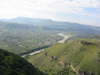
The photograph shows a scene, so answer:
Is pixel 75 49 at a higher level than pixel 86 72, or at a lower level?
higher

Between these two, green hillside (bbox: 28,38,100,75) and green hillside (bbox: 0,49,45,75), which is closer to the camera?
green hillside (bbox: 0,49,45,75)

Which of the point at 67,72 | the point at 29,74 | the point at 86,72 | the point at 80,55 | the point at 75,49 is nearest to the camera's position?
the point at 29,74

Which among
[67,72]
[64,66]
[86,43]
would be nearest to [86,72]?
[67,72]

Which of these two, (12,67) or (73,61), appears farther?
(73,61)

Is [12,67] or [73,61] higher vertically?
[12,67]

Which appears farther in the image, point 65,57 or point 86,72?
point 65,57

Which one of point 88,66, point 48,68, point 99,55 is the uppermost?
point 99,55

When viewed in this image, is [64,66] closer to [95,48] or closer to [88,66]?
[88,66]

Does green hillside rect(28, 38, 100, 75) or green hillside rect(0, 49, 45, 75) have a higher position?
green hillside rect(0, 49, 45, 75)
